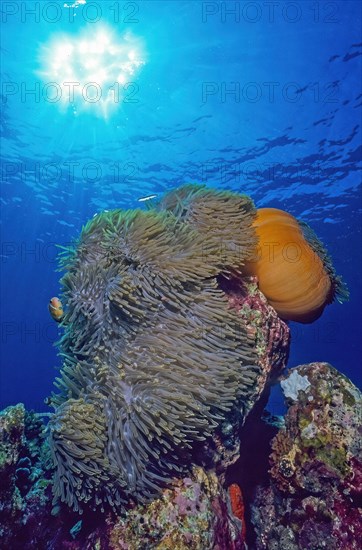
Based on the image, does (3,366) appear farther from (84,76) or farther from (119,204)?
(84,76)

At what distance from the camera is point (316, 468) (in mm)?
3668

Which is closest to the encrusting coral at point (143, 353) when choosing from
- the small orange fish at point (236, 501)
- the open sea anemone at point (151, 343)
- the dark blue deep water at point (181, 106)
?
the open sea anemone at point (151, 343)

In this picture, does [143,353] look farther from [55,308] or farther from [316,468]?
[316,468]

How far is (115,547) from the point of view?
2.87m

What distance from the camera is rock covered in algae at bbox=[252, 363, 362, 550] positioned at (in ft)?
11.5

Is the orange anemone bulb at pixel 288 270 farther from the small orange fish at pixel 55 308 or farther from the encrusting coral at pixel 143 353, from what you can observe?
the small orange fish at pixel 55 308

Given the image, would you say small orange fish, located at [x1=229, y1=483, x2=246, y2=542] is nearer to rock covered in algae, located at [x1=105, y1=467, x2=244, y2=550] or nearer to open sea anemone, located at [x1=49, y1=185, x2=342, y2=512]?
rock covered in algae, located at [x1=105, y1=467, x2=244, y2=550]

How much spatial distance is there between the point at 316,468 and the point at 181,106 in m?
14.4

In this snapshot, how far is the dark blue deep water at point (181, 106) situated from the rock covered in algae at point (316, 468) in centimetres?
1116

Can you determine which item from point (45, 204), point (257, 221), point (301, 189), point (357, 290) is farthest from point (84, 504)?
point (357, 290)

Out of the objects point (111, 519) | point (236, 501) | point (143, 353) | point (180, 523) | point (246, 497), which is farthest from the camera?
point (246, 497)

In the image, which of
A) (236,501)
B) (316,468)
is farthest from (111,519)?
(316,468)

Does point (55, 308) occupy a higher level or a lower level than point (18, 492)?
higher

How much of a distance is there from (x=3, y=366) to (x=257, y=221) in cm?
8285
